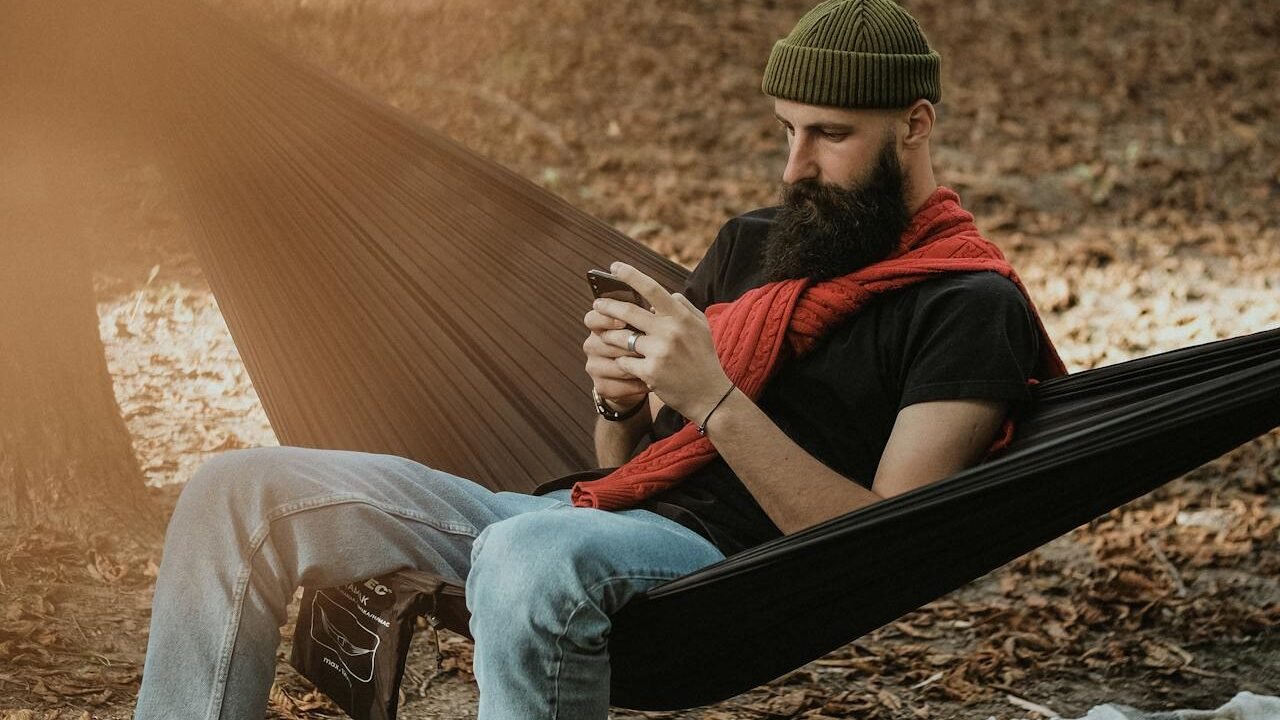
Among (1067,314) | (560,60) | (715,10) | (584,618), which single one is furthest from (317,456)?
(715,10)

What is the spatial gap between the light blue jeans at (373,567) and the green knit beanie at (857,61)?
21.2 inches

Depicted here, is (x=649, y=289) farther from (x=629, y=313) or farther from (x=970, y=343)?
(x=970, y=343)

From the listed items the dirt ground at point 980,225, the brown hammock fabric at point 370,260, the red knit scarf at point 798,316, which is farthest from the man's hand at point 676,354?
the dirt ground at point 980,225

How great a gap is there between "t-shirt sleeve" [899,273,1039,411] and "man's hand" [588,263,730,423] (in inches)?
8.4

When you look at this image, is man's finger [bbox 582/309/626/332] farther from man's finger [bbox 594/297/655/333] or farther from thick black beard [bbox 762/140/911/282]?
thick black beard [bbox 762/140/911/282]

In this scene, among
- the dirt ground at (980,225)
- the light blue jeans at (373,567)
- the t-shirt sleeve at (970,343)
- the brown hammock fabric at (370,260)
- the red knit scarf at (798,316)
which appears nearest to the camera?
the light blue jeans at (373,567)

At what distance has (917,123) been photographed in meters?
1.39

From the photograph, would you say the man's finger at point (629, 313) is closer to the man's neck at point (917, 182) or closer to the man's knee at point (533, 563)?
the man's knee at point (533, 563)

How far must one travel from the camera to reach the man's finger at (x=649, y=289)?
126 cm

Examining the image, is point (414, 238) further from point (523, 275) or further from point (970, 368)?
point (970, 368)

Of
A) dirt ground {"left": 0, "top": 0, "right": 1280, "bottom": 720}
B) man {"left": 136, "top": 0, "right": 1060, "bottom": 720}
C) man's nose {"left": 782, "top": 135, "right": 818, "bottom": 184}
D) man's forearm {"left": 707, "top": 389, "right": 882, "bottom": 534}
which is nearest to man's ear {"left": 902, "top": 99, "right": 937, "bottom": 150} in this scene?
man {"left": 136, "top": 0, "right": 1060, "bottom": 720}

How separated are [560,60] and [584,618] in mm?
4138

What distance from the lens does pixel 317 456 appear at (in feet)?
4.39

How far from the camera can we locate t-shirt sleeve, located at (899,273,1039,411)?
1227 millimetres
